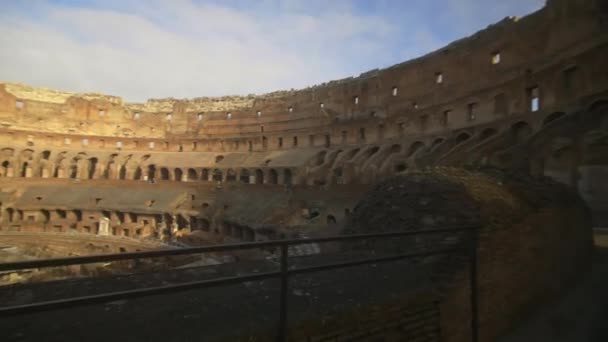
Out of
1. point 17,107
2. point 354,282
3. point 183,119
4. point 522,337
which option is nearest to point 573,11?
point 522,337

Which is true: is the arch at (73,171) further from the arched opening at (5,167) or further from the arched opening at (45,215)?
the arched opening at (45,215)

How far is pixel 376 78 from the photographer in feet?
105

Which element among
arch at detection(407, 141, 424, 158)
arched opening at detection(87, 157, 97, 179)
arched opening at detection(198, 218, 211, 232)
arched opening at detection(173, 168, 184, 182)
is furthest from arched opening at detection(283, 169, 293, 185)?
arched opening at detection(87, 157, 97, 179)

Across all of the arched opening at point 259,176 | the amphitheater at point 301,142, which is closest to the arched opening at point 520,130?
the amphitheater at point 301,142

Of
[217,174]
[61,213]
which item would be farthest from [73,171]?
[217,174]

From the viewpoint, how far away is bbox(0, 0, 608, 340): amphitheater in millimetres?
15055

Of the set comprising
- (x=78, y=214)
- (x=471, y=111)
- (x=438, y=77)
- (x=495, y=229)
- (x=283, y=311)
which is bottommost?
(x=78, y=214)

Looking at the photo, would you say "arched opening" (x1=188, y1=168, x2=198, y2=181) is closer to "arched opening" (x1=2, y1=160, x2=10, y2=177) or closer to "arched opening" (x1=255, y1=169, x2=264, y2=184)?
"arched opening" (x1=255, y1=169, x2=264, y2=184)

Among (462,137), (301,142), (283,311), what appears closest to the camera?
(283,311)

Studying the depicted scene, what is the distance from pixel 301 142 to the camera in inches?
1405

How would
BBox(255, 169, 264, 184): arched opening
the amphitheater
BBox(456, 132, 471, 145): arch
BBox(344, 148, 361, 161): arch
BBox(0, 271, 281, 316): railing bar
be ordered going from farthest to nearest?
BBox(255, 169, 264, 184): arched opening < BBox(344, 148, 361, 161): arch < BBox(456, 132, 471, 145): arch < the amphitheater < BBox(0, 271, 281, 316): railing bar

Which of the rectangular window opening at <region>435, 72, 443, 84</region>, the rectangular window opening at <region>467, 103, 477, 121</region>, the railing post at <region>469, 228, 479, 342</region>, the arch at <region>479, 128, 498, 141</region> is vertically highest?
the rectangular window opening at <region>435, 72, 443, 84</region>

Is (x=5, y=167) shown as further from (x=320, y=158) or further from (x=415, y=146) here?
(x=415, y=146)

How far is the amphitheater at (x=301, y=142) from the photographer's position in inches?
593
